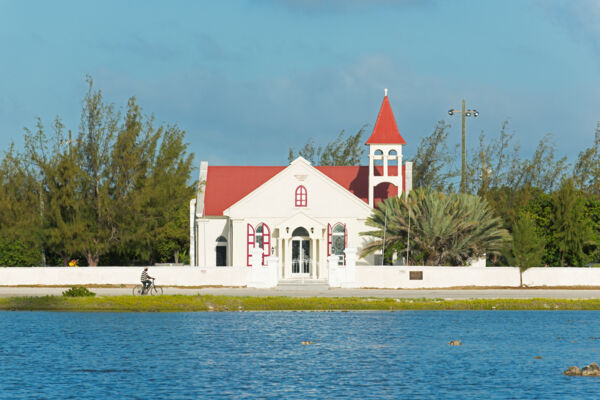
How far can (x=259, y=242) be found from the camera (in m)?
55.2

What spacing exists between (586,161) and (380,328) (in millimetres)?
46676

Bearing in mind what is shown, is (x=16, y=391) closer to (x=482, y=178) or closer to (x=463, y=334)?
(x=463, y=334)

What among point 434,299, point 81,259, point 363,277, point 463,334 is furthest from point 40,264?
point 463,334

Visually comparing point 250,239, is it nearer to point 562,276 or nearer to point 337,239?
point 337,239

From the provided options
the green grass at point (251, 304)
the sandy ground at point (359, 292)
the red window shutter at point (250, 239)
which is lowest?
the green grass at point (251, 304)

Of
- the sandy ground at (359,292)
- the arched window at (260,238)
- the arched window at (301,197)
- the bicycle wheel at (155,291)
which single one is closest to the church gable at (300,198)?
the arched window at (301,197)

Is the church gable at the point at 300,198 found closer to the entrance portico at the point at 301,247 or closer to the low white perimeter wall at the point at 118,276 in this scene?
the entrance portico at the point at 301,247

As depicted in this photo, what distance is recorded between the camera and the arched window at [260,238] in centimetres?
5495

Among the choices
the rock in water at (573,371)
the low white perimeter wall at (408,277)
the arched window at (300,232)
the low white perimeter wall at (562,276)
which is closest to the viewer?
the rock in water at (573,371)

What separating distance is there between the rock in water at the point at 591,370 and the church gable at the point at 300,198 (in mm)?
31686

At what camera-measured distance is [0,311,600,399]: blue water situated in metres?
22.3

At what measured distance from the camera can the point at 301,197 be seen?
55.8 m

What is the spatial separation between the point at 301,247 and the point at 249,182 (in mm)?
7919

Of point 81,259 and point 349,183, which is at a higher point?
point 349,183
